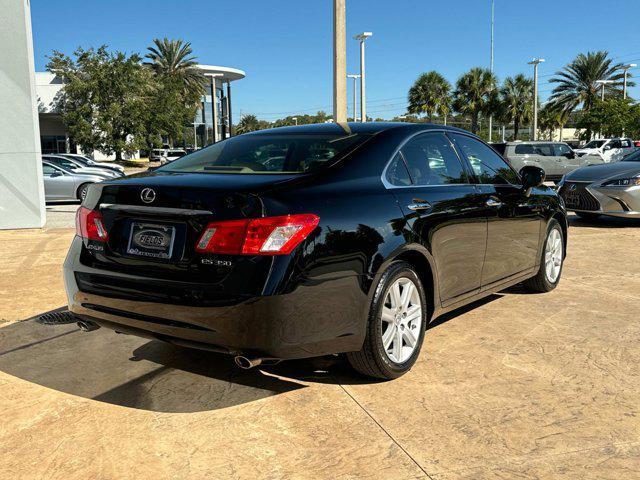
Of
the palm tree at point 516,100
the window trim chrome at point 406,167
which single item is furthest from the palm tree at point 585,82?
the window trim chrome at point 406,167

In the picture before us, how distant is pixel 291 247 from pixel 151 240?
2.47 ft

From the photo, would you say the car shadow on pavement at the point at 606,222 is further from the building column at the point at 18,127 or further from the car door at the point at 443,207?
the building column at the point at 18,127

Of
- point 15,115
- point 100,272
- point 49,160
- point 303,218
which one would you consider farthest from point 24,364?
point 49,160

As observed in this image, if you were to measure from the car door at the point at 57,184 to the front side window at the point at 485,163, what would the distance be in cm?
1394

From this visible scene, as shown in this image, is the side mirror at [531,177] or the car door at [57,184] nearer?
the side mirror at [531,177]

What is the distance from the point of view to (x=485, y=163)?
4793mm

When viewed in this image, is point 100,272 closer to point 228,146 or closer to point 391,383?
point 228,146

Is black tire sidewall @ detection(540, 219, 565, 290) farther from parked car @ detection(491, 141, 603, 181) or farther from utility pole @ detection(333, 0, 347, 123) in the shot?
parked car @ detection(491, 141, 603, 181)

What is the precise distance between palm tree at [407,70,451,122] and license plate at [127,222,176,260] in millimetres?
59071

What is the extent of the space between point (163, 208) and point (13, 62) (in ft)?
29.1

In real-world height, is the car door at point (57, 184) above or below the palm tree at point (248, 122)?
below

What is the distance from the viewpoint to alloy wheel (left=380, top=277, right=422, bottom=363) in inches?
137

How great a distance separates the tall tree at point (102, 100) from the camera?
42125 millimetres

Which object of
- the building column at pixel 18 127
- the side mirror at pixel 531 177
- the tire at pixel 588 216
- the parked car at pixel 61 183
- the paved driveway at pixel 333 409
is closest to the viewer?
the paved driveway at pixel 333 409
